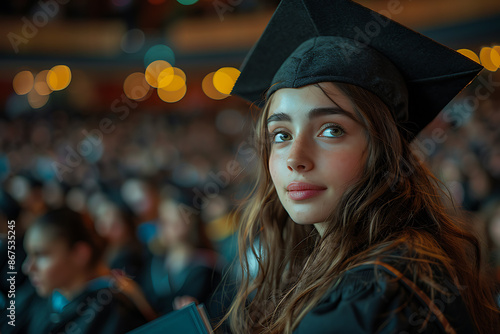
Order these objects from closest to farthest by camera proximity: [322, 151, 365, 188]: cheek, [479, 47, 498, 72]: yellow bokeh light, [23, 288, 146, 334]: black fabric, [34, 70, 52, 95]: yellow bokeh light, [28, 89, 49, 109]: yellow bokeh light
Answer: [322, 151, 365, 188]: cheek, [23, 288, 146, 334]: black fabric, [479, 47, 498, 72]: yellow bokeh light, [34, 70, 52, 95]: yellow bokeh light, [28, 89, 49, 109]: yellow bokeh light

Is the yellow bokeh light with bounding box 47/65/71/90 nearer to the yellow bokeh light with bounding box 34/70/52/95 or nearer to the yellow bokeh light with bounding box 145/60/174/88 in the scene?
the yellow bokeh light with bounding box 34/70/52/95

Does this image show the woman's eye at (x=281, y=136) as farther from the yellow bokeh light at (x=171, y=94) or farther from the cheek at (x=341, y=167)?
the yellow bokeh light at (x=171, y=94)

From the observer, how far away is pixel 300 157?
1.01 m

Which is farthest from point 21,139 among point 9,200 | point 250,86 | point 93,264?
point 250,86

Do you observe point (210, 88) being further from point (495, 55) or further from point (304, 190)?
point (304, 190)

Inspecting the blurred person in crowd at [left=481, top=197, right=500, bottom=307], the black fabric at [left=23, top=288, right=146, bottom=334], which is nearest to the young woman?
the black fabric at [left=23, top=288, right=146, bottom=334]

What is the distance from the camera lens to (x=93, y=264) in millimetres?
1983

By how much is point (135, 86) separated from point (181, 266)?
12634 millimetres

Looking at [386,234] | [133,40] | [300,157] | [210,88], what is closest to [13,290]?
[300,157]

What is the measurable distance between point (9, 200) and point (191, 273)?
258 cm

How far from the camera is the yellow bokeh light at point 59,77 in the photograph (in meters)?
13.0

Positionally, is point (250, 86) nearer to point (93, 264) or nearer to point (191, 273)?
point (93, 264)

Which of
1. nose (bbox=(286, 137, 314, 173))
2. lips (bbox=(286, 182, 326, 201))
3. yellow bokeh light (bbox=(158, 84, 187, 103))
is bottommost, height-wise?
yellow bokeh light (bbox=(158, 84, 187, 103))

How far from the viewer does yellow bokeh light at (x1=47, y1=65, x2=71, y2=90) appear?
1298 cm
